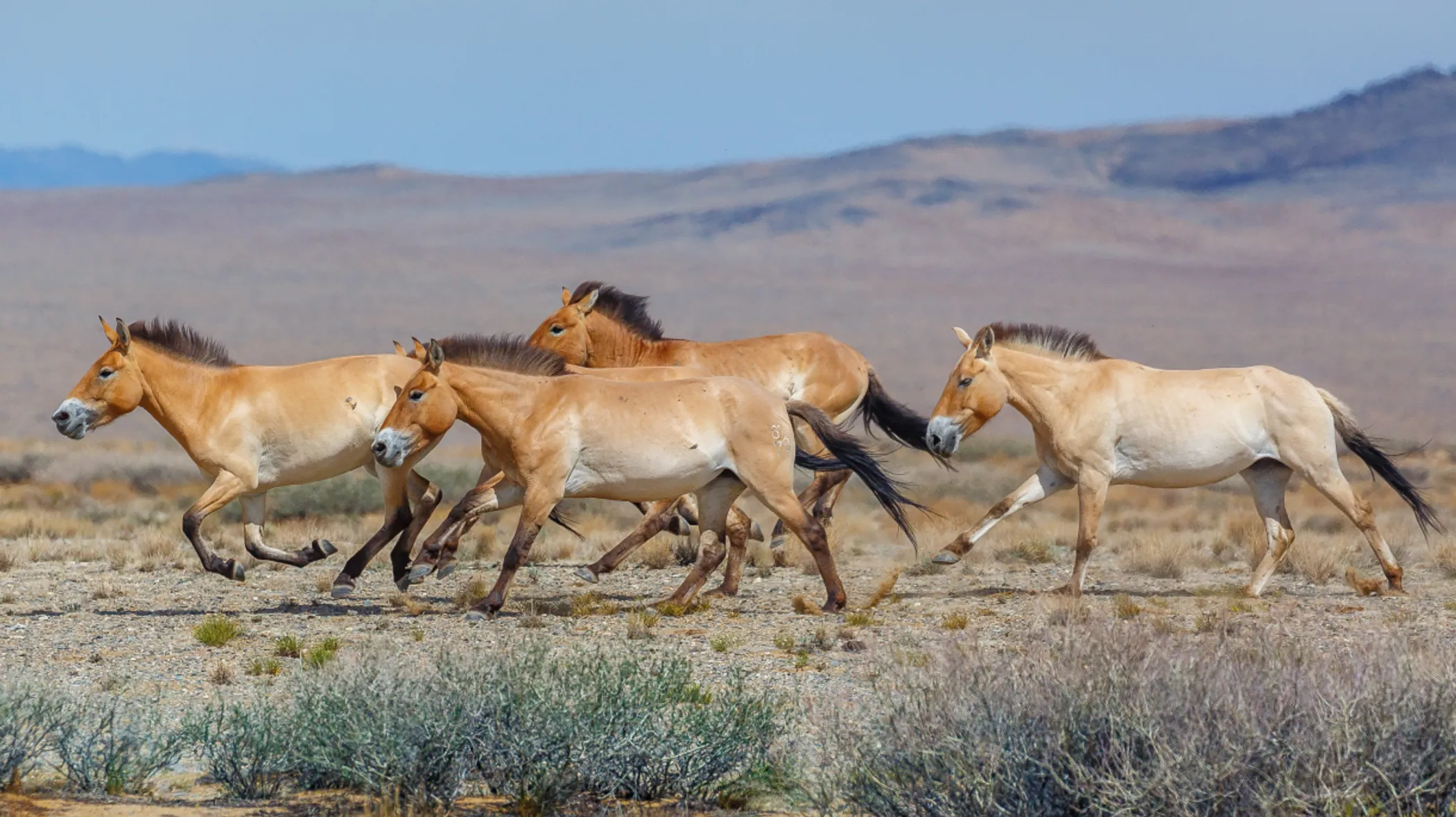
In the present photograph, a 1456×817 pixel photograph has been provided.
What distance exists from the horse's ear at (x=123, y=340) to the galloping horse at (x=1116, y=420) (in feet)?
22.8

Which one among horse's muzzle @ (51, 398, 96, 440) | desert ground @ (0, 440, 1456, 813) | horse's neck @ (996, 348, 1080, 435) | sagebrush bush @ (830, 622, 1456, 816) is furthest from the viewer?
horse's neck @ (996, 348, 1080, 435)

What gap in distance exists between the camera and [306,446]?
13.7 metres

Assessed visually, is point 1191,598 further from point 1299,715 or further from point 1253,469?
point 1299,715

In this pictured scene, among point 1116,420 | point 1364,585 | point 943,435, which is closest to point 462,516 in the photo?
point 943,435

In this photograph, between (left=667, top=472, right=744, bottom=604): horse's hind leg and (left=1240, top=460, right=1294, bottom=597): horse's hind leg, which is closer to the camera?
(left=667, top=472, right=744, bottom=604): horse's hind leg

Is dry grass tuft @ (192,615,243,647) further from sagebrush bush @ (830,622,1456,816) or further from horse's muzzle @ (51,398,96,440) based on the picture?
sagebrush bush @ (830,622,1456,816)

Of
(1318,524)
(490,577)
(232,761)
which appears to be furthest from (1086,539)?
(1318,524)

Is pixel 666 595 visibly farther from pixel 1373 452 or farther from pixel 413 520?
pixel 1373 452

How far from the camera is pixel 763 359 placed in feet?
60.4

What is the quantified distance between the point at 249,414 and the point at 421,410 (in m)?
2.27

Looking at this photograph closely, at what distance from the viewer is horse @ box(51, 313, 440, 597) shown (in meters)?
13.6

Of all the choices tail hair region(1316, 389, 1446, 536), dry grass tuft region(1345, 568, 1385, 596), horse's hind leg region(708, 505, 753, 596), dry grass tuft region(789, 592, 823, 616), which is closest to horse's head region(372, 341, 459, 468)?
horse's hind leg region(708, 505, 753, 596)

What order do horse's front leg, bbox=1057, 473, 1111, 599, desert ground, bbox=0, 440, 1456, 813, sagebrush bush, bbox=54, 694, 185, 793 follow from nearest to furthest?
sagebrush bush, bbox=54, 694, 185, 793 → desert ground, bbox=0, 440, 1456, 813 → horse's front leg, bbox=1057, 473, 1111, 599

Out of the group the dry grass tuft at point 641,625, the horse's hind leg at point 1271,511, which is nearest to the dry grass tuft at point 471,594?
the dry grass tuft at point 641,625
